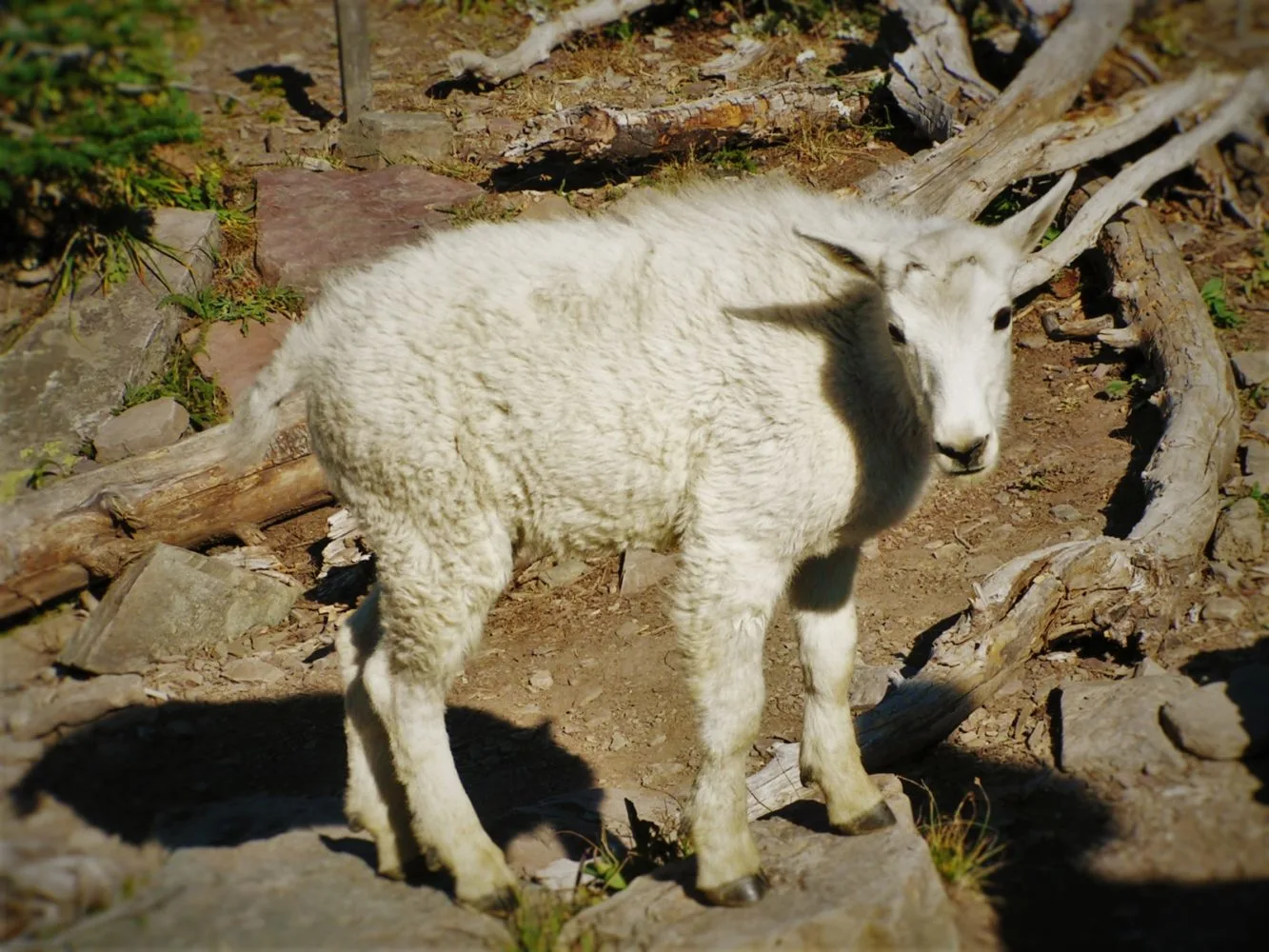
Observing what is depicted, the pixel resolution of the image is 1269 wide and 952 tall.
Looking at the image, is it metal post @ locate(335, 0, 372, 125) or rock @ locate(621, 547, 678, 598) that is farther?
metal post @ locate(335, 0, 372, 125)

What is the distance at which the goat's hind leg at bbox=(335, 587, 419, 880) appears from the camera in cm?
543

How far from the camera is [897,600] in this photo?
25.6 feet

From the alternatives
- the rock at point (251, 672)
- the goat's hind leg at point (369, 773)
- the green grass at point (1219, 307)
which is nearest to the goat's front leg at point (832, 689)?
the goat's hind leg at point (369, 773)

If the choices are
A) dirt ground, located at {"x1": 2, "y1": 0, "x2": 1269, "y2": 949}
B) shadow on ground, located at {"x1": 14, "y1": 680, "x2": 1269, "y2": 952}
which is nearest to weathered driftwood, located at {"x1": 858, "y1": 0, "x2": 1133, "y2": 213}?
dirt ground, located at {"x1": 2, "y1": 0, "x2": 1269, "y2": 949}

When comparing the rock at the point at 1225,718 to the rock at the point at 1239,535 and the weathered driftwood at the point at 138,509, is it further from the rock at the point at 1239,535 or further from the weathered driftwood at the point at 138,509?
the weathered driftwood at the point at 138,509

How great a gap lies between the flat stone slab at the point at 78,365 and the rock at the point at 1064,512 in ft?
22.2

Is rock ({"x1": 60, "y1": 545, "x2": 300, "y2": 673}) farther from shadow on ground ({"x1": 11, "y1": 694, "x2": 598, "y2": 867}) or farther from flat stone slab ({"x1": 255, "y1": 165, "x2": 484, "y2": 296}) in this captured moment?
flat stone slab ({"x1": 255, "y1": 165, "x2": 484, "y2": 296})

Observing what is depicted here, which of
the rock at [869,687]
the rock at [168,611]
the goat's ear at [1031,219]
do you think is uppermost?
the goat's ear at [1031,219]

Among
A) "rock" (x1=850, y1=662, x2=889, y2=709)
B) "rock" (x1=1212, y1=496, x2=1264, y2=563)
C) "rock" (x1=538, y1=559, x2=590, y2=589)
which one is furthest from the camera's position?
"rock" (x1=538, y1=559, x2=590, y2=589)

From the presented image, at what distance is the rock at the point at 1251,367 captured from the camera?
8594mm

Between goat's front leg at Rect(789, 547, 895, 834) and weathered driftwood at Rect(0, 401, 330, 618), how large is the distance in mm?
4189

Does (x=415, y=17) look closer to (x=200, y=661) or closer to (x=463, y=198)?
(x=463, y=198)

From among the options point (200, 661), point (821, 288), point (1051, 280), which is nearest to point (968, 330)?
point (821, 288)

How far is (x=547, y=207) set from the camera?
1070cm
